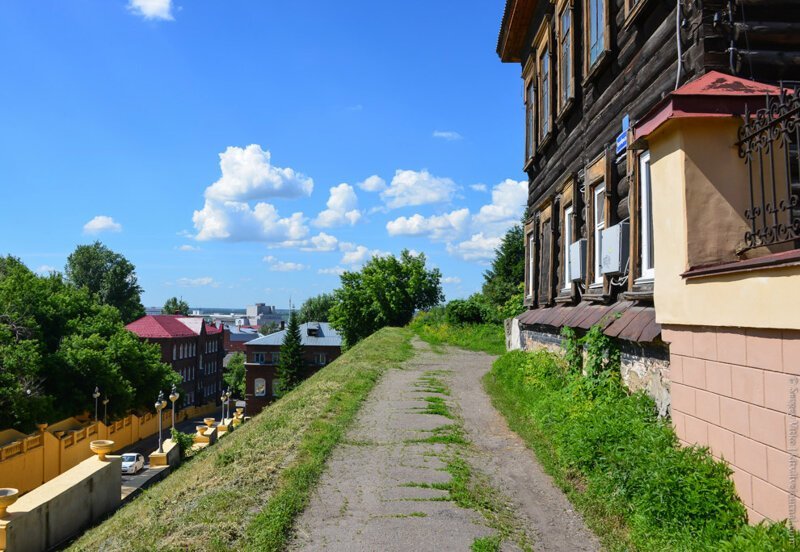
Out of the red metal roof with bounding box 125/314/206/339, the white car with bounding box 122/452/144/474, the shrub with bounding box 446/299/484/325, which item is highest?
the shrub with bounding box 446/299/484/325

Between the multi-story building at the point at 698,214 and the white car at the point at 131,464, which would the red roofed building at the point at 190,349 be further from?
the multi-story building at the point at 698,214

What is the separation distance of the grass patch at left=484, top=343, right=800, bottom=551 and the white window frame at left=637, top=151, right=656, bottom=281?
3.75 feet

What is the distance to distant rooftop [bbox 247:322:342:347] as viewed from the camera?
67.1 meters

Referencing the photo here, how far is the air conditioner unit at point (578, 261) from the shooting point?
977 centimetres

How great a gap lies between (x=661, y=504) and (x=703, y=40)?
4176mm

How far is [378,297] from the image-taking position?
53.2 m

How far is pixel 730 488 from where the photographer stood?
4637 mm

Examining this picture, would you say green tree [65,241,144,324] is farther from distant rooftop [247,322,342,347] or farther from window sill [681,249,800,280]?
window sill [681,249,800,280]

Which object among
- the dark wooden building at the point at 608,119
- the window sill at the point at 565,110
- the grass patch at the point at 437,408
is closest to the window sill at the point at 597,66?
the dark wooden building at the point at 608,119

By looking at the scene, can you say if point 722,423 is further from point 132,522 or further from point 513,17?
point 513,17

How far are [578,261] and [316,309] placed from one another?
308 feet

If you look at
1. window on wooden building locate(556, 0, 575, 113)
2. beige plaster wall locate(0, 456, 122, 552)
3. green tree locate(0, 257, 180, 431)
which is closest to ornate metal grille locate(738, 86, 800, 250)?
window on wooden building locate(556, 0, 575, 113)

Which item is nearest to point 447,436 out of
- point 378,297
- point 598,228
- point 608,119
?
point 598,228

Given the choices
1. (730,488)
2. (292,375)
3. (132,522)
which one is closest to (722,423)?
(730,488)
